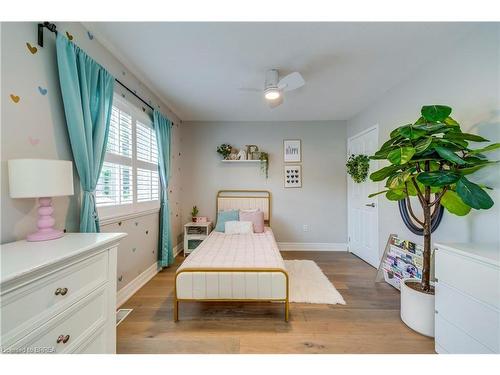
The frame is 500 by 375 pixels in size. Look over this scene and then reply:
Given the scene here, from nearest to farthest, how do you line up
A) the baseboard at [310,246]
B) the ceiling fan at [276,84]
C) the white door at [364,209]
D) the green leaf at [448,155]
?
the green leaf at [448,155], the ceiling fan at [276,84], the white door at [364,209], the baseboard at [310,246]

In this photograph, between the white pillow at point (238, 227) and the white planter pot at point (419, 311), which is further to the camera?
the white pillow at point (238, 227)

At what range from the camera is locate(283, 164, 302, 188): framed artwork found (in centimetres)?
400

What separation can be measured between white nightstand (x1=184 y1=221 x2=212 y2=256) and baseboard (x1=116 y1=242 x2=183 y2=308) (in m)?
Result: 0.69

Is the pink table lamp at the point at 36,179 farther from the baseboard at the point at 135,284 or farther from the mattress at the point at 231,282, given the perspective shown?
the baseboard at the point at 135,284

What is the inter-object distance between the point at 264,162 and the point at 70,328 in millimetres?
3385

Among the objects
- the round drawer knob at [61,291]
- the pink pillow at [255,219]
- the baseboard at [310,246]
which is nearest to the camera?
the round drawer knob at [61,291]

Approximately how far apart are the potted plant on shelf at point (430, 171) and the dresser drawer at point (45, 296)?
6.98 feet

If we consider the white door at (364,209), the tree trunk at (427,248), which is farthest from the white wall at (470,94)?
the white door at (364,209)

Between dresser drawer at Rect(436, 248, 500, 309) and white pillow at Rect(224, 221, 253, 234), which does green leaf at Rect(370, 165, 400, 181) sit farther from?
white pillow at Rect(224, 221, 253, 234)

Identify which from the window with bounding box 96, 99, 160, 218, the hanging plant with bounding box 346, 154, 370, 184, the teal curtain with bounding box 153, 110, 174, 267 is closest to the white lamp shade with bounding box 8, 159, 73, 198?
the window with bounding box 96, 99, 160, 218

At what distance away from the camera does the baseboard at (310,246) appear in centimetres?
399

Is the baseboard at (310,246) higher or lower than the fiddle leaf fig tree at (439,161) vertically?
lower

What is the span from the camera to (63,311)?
0.98m

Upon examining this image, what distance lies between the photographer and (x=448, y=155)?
1.38 m
